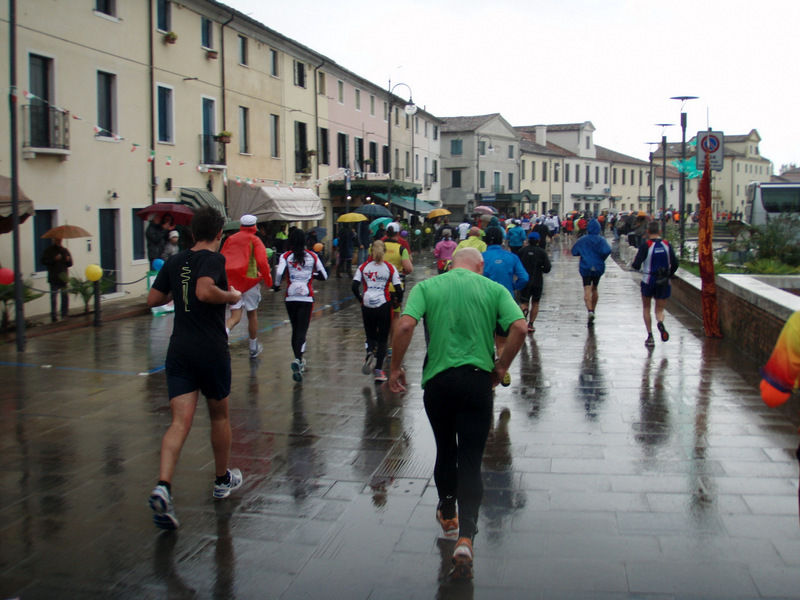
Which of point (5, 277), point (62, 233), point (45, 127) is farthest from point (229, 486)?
A: point (45, 127)

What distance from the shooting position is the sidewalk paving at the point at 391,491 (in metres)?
3.92

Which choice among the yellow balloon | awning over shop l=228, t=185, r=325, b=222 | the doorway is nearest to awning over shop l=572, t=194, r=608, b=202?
awning over shop l=228, t=185, r=325, b=222

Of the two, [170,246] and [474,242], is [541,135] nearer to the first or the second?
[170,246]

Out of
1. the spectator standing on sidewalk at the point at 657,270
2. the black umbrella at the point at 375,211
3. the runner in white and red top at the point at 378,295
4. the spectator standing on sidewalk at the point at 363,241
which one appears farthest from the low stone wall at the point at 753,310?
the black umbrella at the point at 375,211

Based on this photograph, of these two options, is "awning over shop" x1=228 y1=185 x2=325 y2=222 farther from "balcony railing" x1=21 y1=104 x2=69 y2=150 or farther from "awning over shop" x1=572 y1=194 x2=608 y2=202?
"awning over shop" x1=572 y1=194 x2=608 y2=202

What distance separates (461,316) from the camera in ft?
13.8

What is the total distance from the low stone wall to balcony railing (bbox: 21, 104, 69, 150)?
Result: 12922mm

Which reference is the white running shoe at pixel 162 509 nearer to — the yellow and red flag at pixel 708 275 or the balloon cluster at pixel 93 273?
the yellow and red flag at pixel 708 275

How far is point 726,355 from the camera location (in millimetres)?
10195

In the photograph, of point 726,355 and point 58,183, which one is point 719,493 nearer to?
point 726,355

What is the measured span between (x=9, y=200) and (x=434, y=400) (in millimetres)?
10850

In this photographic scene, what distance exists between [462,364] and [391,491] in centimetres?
145

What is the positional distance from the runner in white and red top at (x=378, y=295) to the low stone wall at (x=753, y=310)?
4.06 meters

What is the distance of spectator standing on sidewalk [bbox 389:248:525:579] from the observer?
4129 millimetres
